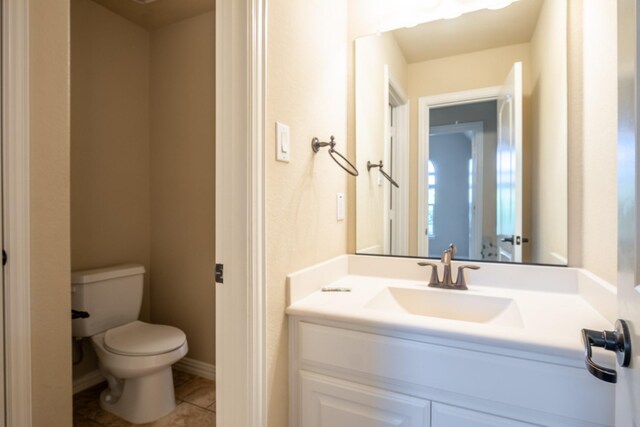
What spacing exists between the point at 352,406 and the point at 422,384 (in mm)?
235

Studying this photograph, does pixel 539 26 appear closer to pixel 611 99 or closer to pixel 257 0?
pixel 611 99

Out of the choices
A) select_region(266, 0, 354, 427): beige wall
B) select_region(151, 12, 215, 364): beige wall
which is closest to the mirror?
select_region(266, 0, 354, 427): beige wall

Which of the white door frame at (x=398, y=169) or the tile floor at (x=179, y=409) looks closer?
the white door frame at (x=398, y=169)

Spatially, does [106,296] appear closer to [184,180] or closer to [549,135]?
[184,180]

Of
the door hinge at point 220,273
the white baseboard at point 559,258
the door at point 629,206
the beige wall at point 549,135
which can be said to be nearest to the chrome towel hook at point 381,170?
the beige wall at point 549,135

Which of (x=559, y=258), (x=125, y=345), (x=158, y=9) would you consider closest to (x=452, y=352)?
(x=559, y=258)

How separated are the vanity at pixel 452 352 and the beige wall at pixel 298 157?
7 centimetres

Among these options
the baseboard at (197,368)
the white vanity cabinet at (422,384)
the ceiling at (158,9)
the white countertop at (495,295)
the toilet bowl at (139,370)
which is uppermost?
the ceiling at (158,9)

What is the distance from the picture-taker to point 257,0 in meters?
0.91

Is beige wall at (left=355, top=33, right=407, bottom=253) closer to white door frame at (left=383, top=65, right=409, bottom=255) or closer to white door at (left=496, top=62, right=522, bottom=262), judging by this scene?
white door frame at (left=383, top=65, right=409, bottom=255)

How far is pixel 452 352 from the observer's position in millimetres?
868

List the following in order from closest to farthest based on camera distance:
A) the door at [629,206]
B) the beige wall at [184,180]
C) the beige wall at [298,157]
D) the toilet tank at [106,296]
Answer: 1. the door at [629,206]
2. the beige wall at [298,157]
3. the toilet tank at [106,296]
4. the beige wall at [184,180]

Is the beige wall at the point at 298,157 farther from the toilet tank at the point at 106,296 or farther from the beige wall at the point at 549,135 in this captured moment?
the toilet tank at the point at 106,296

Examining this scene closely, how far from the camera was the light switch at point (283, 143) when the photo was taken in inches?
40.1
